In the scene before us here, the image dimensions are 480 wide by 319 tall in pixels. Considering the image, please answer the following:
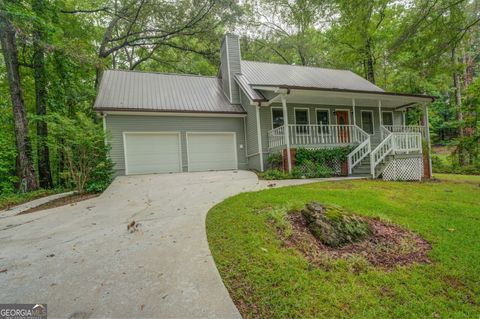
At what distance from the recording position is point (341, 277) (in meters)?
2.52

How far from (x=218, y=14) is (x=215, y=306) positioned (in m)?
13.9

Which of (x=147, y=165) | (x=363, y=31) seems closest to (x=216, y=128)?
(x=147, y=165)

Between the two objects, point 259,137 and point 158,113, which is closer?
point 158,113

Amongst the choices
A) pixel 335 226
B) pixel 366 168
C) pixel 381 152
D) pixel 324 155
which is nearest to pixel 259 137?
pixel 324 155

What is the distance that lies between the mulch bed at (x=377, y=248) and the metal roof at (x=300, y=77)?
983 cm

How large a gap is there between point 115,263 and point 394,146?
1009 centimetres

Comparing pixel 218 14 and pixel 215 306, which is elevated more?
pixel 218 14

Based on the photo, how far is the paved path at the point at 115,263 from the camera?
214 cm

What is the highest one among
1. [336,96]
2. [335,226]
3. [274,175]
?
[336,96]

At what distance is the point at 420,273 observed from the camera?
Result: 2658mm

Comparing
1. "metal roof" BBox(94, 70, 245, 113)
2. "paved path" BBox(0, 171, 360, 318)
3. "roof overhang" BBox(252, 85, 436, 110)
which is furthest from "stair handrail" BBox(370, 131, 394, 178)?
"paved path" BBox(0, 171, 360, 318)

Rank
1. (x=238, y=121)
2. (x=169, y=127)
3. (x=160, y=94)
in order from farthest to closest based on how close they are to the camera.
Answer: (x=238, y=121) < (x=160, y=94) < (x=169, y=127)

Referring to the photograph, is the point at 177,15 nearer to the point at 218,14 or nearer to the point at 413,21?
the point at 218,14

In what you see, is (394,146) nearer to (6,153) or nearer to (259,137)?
(259,137)
